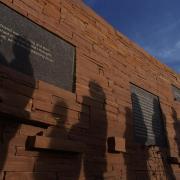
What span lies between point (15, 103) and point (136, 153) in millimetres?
3330

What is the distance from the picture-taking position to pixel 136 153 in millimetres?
6160

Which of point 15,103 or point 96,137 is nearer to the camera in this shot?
point 15,103

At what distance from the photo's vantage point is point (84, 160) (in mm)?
4789

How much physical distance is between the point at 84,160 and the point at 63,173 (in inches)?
22.5

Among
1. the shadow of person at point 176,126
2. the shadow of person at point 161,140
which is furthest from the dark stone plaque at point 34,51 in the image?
the shadow of person at point 176,126

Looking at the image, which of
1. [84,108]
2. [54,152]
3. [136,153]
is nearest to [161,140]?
[136,153]

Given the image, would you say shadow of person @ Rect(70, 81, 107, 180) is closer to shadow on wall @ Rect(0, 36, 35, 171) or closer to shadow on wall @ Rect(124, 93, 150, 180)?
shadow on wall @ Rect(124, 93, 150, 180)

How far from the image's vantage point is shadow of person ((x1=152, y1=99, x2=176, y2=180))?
6.89 metres

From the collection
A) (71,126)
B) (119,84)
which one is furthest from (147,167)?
A: (71,126)

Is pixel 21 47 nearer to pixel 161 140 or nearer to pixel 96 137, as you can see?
pixel 96 137

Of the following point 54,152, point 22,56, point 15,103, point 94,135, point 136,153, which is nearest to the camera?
point 15,103

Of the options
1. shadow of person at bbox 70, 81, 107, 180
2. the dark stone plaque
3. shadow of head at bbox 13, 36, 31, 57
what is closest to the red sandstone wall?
shadow of person at bbox 70, 81, 107, 180

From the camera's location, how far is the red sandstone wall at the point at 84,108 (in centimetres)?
397

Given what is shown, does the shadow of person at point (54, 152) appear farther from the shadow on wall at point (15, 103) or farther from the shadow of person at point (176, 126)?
the shadow of person at point (176, 126)
